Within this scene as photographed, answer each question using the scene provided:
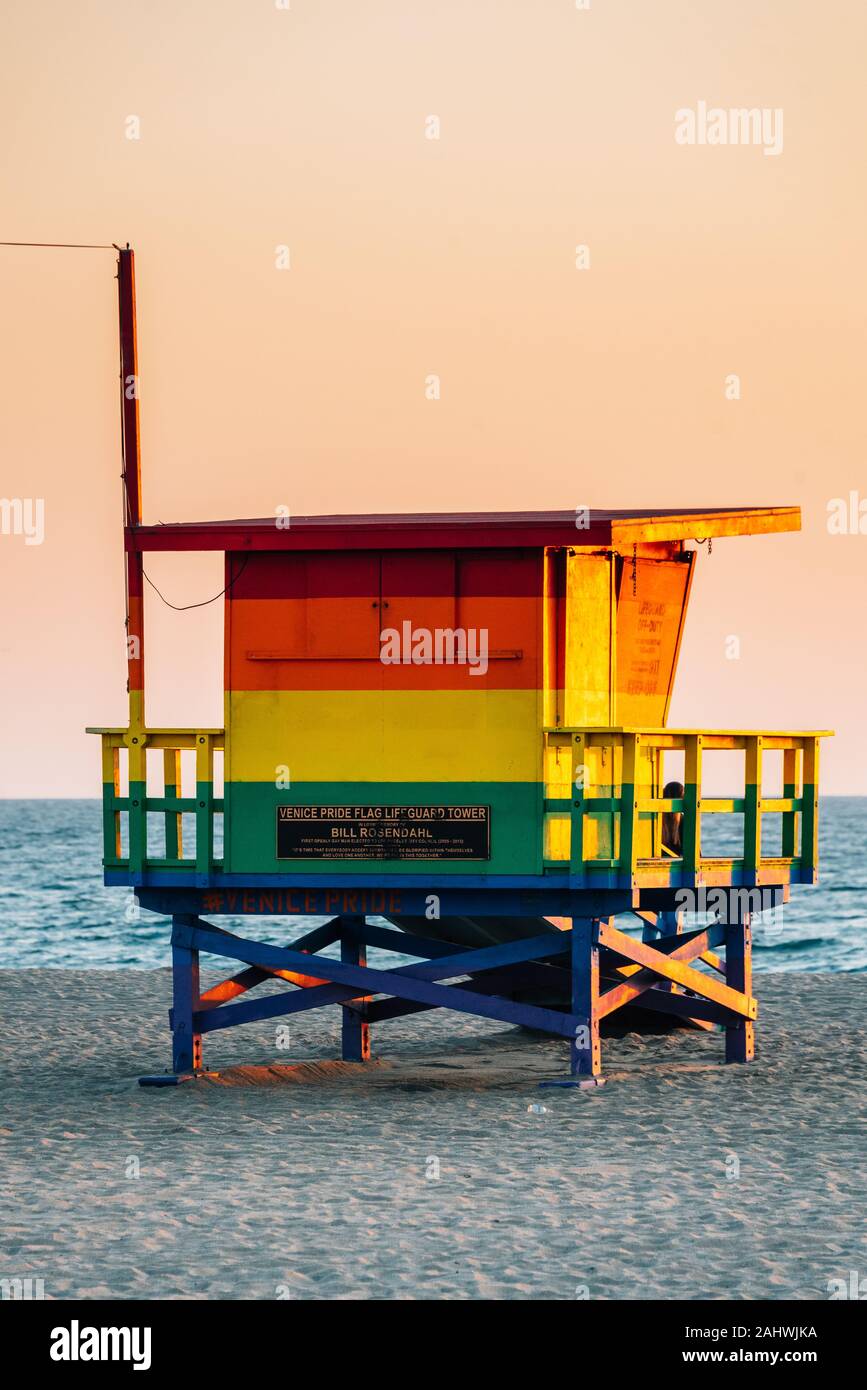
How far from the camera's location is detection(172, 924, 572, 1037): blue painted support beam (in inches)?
583

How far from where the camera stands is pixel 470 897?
48.1 feet

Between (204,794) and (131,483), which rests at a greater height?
(131,483)

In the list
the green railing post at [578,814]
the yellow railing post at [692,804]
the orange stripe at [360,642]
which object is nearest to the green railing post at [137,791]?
the orange stripe at [360,642]

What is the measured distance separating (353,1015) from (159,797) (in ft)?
9.52

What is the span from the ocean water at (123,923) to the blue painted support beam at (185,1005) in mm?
25751

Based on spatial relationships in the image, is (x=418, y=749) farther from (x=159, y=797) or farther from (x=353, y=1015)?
(x=353, y=1015)

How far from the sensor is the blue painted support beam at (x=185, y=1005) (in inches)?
608

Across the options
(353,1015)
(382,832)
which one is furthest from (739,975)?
(382,832)

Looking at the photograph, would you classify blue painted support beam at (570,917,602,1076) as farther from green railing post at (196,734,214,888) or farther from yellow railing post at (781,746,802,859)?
green railing post at (196,734,214,888)

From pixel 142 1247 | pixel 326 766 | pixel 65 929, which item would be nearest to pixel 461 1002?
pixel 326 766

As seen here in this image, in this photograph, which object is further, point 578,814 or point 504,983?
point 504,983

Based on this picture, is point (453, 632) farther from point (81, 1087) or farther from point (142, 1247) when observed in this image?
point (142, 1247)

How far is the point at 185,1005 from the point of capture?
15.5 meters

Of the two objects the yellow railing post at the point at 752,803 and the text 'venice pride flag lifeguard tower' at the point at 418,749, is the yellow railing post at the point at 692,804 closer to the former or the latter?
the text 'venice pride flag lifeguard tower' at the point at 418,749
